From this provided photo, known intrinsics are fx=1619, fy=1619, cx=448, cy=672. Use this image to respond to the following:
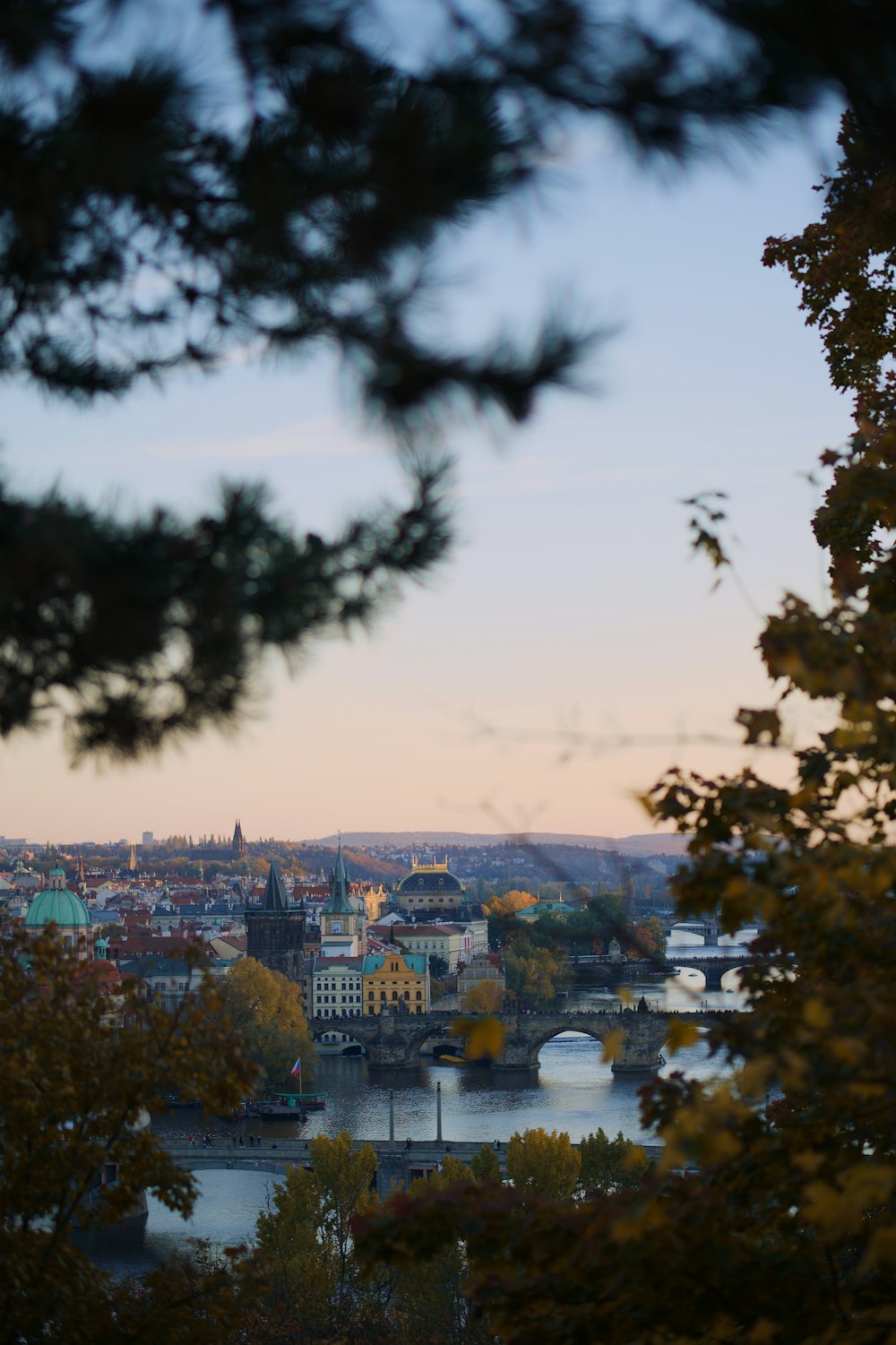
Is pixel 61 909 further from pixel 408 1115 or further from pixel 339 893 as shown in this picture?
pixel 339 893

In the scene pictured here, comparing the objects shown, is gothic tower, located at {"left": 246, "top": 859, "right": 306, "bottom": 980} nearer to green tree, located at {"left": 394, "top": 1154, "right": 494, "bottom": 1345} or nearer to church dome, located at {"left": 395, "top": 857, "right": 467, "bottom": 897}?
green tree, located at {"left": 394, "top": 1154, "right": 494, "bottom": 1345}

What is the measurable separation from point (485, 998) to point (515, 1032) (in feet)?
28.7

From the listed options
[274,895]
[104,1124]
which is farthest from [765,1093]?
[274,895]

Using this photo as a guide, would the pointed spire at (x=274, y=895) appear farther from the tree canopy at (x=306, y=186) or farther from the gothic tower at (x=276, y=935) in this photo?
the tree canopy at (x=306, y=186)

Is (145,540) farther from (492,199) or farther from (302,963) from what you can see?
(302,963)

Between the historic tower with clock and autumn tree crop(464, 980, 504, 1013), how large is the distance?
386 inches

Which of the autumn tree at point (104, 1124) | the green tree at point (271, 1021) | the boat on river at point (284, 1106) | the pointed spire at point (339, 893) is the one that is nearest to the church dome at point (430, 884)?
the pointed spire at point (339, 893)

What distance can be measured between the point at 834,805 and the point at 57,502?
2.18 metres

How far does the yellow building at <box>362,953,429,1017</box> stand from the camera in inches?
2346

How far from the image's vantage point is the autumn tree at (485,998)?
55188mm

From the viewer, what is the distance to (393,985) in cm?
6006

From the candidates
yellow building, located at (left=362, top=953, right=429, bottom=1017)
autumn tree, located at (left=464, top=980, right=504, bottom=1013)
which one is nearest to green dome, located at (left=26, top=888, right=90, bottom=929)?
yellow building, located at (left=362, top=953, right=429, bottom=1017)

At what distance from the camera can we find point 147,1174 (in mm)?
5969

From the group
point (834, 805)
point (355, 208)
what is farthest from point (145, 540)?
point (834, 805)
